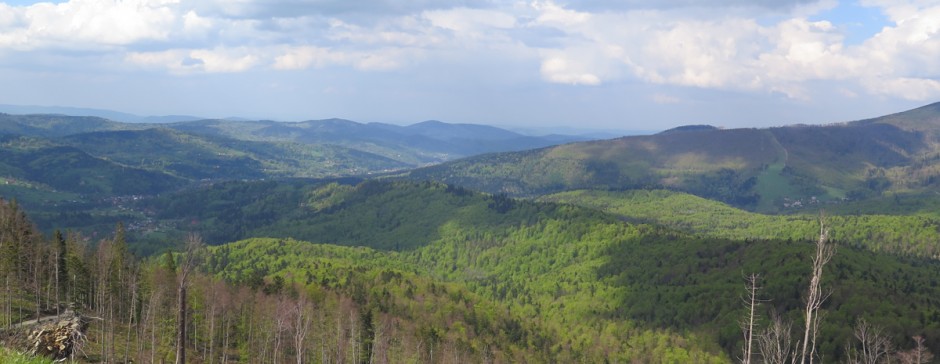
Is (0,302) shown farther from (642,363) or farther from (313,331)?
(642,363)

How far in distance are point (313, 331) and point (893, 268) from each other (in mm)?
196356

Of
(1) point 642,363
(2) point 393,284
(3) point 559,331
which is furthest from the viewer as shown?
(3) point 559,331

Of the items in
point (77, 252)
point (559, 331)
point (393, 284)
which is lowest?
point (559, 331)

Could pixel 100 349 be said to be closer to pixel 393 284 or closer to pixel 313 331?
pixel 313 331

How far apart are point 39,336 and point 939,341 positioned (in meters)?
162

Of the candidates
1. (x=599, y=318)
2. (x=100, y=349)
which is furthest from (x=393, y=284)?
(x=100, y=349)

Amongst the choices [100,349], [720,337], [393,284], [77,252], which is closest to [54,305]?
[77,252]

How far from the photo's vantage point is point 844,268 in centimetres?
17575

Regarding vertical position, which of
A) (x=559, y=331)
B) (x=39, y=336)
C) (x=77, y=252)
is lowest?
(x=559, y=331)

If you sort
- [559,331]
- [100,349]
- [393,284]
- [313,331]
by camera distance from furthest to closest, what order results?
1. [559,331]
2. [393,284]
3. [313,331]
4. [100,349]

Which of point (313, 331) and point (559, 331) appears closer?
point (313, 331)

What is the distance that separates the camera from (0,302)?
75438 mm

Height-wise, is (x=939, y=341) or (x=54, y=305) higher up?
(x=54, y=305)

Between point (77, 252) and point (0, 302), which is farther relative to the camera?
point (77, 252)
